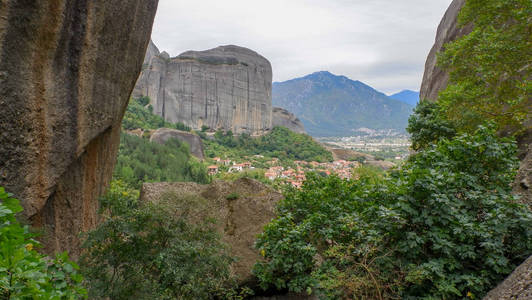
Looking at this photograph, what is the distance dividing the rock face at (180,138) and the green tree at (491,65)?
36185 millimetres

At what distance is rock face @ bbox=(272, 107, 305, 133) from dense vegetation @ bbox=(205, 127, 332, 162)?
894cm

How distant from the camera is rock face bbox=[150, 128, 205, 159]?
38.3 m

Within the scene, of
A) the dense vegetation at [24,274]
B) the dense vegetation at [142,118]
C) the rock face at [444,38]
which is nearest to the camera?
the dense vegetation at [24,274]

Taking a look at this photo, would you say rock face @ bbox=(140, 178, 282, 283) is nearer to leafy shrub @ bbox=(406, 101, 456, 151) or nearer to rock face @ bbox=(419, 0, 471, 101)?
leafy shrub @ bbox=(406, 101, 456, 151)

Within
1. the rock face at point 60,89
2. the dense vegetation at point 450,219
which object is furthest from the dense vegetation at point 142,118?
the dense vegetation at point 450,219

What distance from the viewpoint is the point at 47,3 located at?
3943mm

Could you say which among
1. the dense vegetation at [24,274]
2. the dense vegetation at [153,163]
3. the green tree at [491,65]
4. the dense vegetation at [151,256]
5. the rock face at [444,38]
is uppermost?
the rock face at [444,38]

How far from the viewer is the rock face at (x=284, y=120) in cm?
6888

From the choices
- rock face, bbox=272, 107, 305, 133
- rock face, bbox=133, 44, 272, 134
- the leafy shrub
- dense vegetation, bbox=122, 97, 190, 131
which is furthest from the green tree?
rock face, bbox=272, 107, 305, 133

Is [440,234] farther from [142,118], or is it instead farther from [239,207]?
[142,118]

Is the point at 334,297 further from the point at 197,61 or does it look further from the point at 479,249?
the point at 197,61

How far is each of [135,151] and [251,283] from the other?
86.7 feet

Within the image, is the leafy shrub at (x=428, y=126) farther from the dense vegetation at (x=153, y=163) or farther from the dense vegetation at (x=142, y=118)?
the dense vegetation at (x=142, y=118)

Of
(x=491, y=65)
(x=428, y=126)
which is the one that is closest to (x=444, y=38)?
(x=428, y=126)
